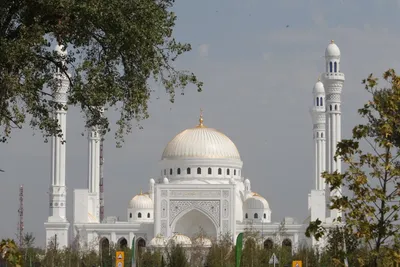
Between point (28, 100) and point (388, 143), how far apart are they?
4.86 meters

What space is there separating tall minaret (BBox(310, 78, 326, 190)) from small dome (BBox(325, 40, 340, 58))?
8.33 meters

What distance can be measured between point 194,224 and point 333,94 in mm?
14305

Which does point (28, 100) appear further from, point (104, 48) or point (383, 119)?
point (383, 119)

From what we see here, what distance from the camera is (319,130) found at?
2985 inches

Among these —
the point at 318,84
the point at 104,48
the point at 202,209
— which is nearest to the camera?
the point at 104,48

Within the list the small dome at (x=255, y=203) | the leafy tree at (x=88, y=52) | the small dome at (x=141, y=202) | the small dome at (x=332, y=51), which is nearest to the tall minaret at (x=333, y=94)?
the small dome at (x=332, y=51)

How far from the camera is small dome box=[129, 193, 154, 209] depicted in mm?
77000

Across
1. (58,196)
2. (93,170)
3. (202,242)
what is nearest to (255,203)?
(93,170)

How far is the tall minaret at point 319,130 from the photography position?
7375 centimetres

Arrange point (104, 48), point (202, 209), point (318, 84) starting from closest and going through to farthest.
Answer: point (104, 48) < point (202, 209) < point (318, 84)

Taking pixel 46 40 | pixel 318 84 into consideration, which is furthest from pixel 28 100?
pixel 318 84

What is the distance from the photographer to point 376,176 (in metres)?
13.7

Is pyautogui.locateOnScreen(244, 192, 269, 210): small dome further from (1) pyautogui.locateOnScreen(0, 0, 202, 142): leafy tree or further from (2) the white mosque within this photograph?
(1) pyautogui.locateOnScreen(0, 0, 202, 142): leafy tree

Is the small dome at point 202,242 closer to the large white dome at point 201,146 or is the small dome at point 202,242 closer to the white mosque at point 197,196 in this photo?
the white mosque at point 197,196
